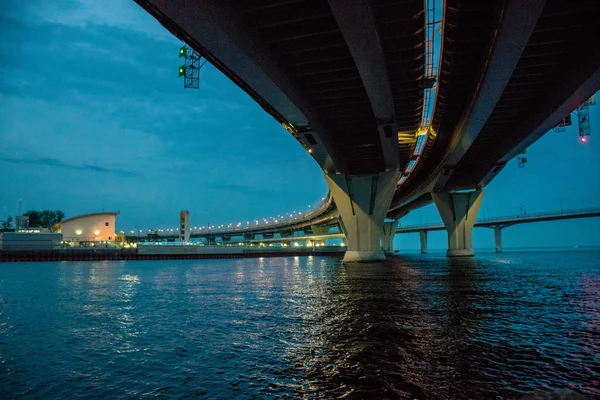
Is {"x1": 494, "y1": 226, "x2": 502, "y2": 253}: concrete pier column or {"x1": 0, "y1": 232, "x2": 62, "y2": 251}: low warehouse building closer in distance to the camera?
{"x1": 0, "y1": 232, "x2": 62, "y2": 251}: low warehouse building

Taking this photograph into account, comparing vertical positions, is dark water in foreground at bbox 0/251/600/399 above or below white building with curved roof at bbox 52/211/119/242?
below

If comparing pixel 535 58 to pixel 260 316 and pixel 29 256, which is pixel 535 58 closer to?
pixel 260 316

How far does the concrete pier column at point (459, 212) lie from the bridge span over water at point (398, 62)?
3898 centimetres

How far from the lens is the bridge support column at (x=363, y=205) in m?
53.1

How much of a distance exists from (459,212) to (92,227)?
95827 mm

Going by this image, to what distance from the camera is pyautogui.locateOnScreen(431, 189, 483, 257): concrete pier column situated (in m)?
78.2

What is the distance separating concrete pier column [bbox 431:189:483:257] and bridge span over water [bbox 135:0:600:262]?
38976mm

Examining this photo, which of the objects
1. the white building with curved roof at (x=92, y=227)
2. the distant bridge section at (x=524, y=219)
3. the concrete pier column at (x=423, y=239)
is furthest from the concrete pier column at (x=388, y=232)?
the white building with curved roof at (x=92, y=227)

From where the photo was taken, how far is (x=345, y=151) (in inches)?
1681

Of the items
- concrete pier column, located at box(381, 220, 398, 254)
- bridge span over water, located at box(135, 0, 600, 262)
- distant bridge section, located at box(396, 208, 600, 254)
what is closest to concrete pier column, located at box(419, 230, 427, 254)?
distant bridge section, located at box(396, 208, 600, 254)

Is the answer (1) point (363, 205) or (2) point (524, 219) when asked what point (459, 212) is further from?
(2) point (524, 219)

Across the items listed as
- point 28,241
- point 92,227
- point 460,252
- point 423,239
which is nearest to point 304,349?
point 460,252

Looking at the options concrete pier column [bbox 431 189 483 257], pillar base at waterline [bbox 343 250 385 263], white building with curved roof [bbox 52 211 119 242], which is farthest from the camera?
white building with curved roof [bbox 52 211 119 242]

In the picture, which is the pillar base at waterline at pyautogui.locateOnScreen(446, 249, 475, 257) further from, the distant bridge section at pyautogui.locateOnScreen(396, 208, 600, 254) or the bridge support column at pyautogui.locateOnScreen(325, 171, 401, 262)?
the distant bridge section at pyautogui.locateOnScreen(396, 208, 600, 254)
